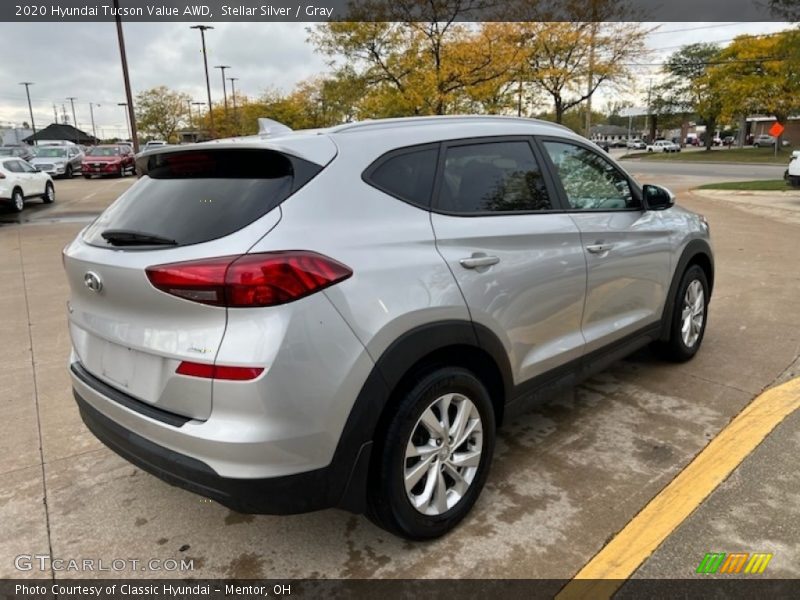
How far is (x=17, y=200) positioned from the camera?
15.3 meters

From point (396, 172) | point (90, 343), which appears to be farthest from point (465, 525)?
point (90, 343)

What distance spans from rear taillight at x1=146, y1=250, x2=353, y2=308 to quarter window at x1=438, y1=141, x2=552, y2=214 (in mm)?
774

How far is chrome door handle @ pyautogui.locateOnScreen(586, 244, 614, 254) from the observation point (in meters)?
3.18

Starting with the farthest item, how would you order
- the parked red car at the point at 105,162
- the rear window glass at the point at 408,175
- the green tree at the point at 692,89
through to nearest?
the green tree at the point at 692,89
the parked red car at the point at 105,162
the rear window glass at the point at 408,175

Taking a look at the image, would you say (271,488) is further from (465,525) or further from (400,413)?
(465,525)

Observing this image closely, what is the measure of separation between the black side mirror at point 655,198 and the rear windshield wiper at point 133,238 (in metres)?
2.94

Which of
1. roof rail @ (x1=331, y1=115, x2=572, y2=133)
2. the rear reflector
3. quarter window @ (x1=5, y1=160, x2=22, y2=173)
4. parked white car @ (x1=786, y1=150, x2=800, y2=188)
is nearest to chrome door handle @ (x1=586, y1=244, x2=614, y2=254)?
roof rail @ (x1=331, y1=115, x2=572, y2=133)

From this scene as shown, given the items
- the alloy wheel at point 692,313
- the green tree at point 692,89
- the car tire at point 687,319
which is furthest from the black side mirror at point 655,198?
the green tree at point 692,89

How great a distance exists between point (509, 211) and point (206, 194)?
4.50 feet

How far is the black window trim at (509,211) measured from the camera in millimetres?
2553

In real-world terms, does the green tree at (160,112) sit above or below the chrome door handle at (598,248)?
above

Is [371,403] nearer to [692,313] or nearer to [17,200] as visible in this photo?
[692,313]

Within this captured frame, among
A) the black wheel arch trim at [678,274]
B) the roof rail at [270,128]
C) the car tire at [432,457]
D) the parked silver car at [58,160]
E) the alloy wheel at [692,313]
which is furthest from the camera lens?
the parked silver car at [58,160]

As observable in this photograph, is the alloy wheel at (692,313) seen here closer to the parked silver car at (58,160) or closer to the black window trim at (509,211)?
the black window trim at (509,211)
